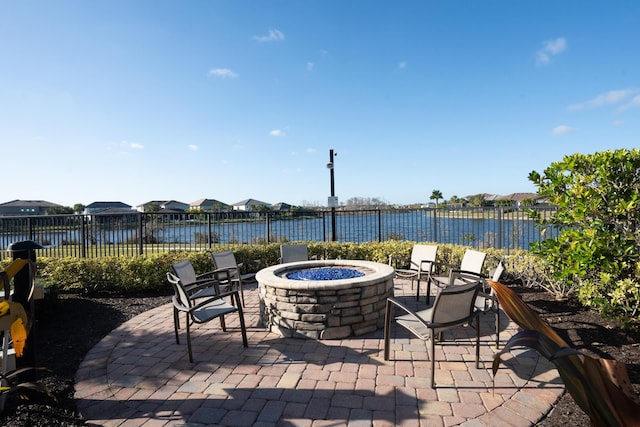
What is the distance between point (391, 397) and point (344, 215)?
701 cm

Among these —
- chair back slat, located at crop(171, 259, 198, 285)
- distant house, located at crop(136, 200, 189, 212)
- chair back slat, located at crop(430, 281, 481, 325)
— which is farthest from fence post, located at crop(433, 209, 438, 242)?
distant house, located at crop(136, 200, 189, 212)

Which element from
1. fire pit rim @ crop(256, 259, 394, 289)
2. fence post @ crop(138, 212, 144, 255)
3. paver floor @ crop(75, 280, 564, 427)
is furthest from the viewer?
fence post @ crop(138, 212, 144, 255)

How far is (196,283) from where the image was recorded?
4.30 meters

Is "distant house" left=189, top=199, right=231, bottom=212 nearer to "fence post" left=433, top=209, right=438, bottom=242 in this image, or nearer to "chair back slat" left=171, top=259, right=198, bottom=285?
"chair back slat" left=171, top=259, right=198, bottom=285

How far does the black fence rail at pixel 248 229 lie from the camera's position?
7.34 m

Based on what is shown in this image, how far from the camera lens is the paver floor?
8.16ft

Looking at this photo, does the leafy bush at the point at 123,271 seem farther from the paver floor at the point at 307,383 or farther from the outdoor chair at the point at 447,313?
the outdoor chair at the point at 447,313

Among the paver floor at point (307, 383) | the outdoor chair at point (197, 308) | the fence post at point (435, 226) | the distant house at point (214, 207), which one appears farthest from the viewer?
the distant house at point (214, 207)

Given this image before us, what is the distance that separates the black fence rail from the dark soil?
6.00ft

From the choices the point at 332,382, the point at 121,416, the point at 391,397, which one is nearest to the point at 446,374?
the point at 391,397

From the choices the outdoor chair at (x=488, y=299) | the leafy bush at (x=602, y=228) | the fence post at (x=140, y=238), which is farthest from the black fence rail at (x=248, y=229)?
the outdoor chair at (x=488, y=299)

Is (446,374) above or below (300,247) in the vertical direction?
below

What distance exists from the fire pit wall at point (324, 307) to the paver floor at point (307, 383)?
0.47ft

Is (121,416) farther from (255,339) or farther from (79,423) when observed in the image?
(255,339)
